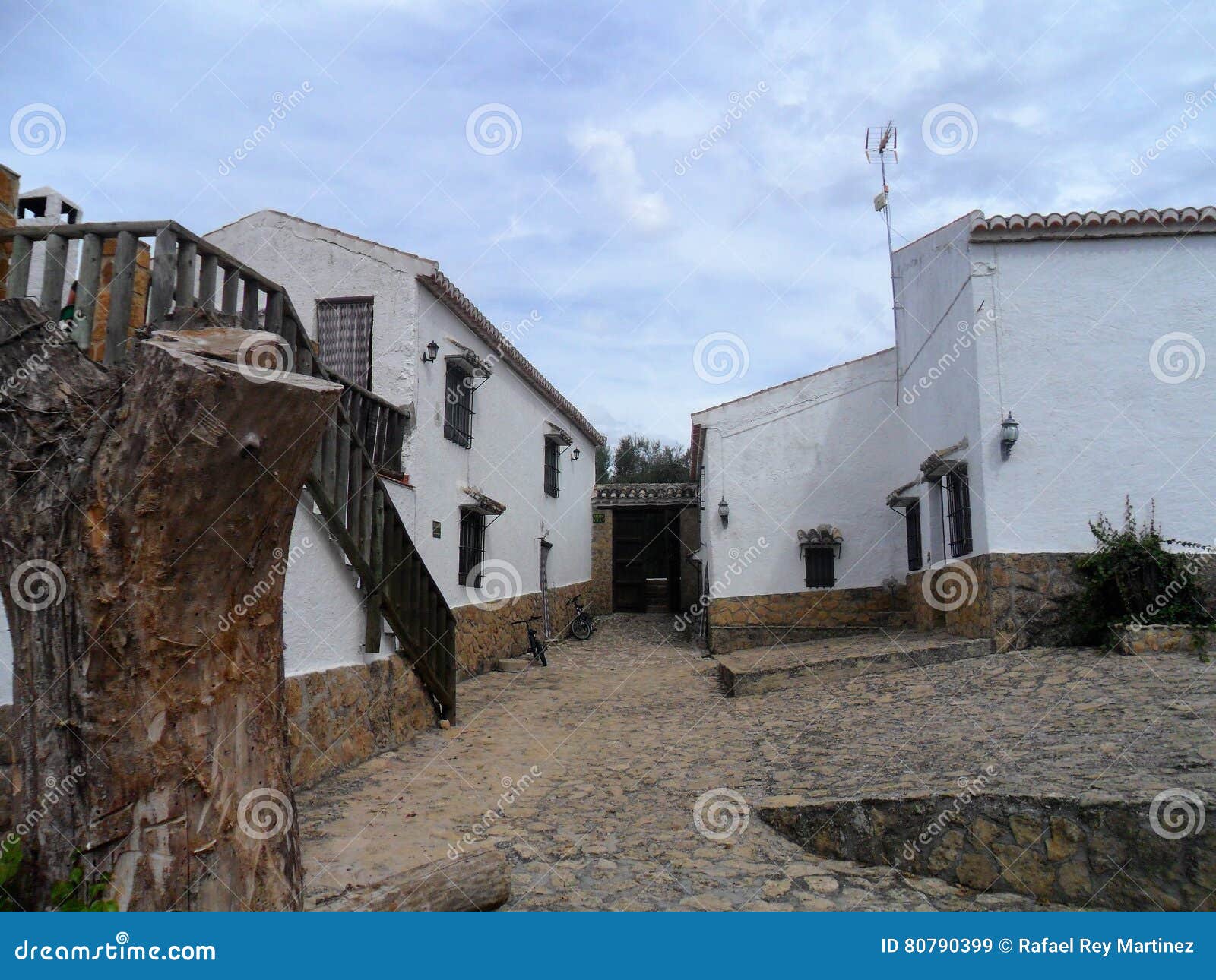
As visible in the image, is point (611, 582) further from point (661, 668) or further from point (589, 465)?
point (661, 668)

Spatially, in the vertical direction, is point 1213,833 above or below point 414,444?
below

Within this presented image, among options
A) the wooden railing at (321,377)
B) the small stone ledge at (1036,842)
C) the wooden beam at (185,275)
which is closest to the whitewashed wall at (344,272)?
the wooden railing at (321,377)

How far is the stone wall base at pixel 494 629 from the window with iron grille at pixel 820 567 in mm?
4578

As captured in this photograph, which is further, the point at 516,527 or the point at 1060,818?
the point at 516,527

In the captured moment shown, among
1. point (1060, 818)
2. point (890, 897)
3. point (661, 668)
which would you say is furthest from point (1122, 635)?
point (661, 668)

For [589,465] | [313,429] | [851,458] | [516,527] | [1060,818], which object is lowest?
[1060,818]

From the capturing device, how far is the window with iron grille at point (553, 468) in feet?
51.8

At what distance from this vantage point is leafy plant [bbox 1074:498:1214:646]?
7684 mm

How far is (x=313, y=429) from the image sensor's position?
260 centimetres

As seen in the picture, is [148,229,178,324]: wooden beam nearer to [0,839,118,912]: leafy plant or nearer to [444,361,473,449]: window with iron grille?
[0,839,118,912]: leafy plant

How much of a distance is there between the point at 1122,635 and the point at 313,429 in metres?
7.74

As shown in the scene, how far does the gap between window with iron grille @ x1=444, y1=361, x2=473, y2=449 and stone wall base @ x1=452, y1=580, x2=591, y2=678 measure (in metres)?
2.24

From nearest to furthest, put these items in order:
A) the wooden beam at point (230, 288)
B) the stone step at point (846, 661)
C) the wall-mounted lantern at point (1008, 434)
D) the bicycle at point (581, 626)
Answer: the wooden beam at point (230, 288)
the wall-mounted lantern at point (1008, 434)
the stone step at point (846, 661)
the bicycle at point (581, 626)

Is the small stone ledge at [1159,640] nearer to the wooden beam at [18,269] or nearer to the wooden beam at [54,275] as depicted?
the wooden beam at [54,275]
